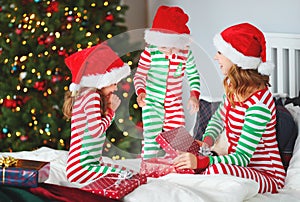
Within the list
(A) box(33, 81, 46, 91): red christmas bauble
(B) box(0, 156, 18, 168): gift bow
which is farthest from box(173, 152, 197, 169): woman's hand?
(A) box(33, 81, 46, 91): red christmas bauble

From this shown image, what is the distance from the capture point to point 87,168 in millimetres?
2648

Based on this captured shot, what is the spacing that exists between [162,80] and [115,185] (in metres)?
0.42

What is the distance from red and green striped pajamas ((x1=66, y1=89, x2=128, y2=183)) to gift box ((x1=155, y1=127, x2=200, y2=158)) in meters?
0.20

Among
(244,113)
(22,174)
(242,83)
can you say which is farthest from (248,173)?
(22,174)

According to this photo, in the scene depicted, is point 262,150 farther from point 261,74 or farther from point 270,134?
point 261,74

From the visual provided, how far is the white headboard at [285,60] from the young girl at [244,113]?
750mm

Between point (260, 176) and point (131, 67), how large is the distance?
0.74m

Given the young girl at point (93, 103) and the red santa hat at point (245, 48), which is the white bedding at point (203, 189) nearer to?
the young girl at point (93, 103)

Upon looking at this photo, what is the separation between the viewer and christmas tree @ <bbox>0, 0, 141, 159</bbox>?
164 inches

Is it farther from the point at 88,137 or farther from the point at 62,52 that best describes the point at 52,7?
the point at 88,137

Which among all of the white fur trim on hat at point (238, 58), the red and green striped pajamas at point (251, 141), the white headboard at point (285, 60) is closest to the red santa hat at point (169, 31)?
the white fur trim on hat at point (238, 58)

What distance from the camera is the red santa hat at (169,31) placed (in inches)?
95.6

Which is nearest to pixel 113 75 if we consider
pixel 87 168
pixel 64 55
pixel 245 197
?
pixel 87 168

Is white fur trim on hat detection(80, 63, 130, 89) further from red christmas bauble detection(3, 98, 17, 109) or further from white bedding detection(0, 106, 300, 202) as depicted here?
red christmas bauble detection(3, 98, 17, 109)
